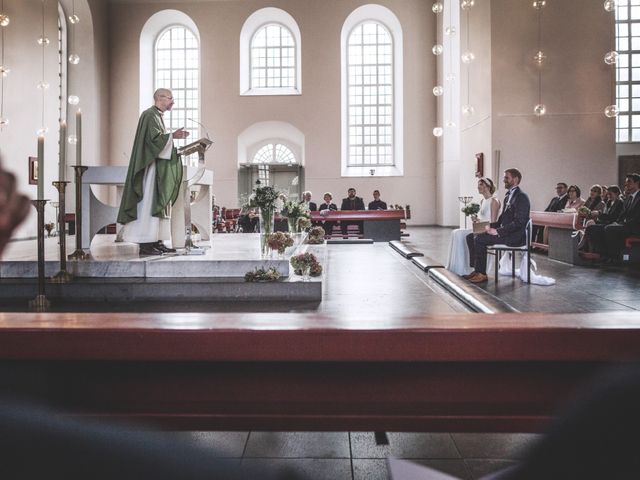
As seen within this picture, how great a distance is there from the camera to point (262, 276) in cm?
498

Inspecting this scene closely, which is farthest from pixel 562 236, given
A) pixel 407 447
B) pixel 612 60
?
pixel 407 447

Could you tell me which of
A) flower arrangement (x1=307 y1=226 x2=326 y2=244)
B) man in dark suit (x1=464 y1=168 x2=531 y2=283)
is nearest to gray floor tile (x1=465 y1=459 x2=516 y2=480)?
man in dark suit (x1=464 y1=168 x2=531 y2=283)

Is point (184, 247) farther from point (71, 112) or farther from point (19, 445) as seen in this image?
point (71, 112)

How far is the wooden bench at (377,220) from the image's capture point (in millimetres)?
12383

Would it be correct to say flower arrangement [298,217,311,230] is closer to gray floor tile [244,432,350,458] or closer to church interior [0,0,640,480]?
church interior [0,0,640,480]

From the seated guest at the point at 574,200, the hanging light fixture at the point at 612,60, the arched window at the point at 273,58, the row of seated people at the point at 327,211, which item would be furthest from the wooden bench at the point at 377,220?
the arched window at the point at 273,58

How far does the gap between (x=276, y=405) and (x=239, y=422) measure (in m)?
0.11

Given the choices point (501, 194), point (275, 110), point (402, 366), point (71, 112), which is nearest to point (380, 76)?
point (275, 110)

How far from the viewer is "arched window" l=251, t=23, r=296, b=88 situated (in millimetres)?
18078

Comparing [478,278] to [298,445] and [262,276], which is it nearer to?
[262,276]

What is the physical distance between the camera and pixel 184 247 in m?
6.16

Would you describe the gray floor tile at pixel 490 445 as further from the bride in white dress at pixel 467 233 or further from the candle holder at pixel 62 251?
the bride in white dress at pixel 467 233

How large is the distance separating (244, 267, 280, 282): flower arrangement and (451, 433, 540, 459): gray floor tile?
9.18 feet

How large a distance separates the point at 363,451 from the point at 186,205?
4.28 m
